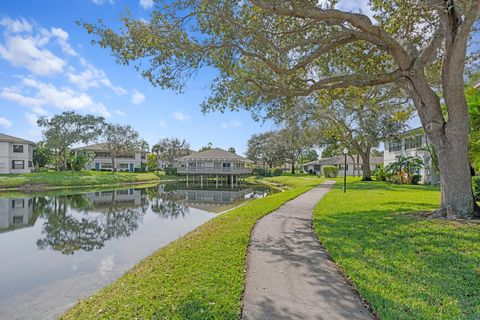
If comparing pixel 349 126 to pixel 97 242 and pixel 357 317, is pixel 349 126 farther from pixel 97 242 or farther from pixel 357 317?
pixel 357 317

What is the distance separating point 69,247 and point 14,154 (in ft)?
138

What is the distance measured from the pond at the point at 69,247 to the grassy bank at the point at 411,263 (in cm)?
562

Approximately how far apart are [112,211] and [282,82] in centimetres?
1363

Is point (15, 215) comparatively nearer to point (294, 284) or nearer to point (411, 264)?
point (294, 284)

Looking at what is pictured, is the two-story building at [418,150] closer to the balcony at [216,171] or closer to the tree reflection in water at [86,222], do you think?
the tree reflection in water at [86,222]

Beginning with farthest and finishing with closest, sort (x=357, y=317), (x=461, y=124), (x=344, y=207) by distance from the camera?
(x=344, y=207)
(x=461, y=124)
(x=357, y=317)

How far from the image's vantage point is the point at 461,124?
8.11 meters

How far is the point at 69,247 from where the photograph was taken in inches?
395

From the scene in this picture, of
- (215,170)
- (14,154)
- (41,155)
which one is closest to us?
(14,154)

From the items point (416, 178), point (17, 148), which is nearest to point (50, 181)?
point (17, 148)

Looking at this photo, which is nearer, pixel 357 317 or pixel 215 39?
pixel 357 317

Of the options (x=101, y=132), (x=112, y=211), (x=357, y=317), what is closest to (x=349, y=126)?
(x=112, y=211)

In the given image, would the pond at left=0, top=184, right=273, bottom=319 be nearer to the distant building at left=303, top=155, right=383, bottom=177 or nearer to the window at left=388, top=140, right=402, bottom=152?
the window at left=388, top=140, right=402, bottom=152

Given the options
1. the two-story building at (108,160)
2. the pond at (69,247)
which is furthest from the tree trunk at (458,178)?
the two-story building at (108,160)
